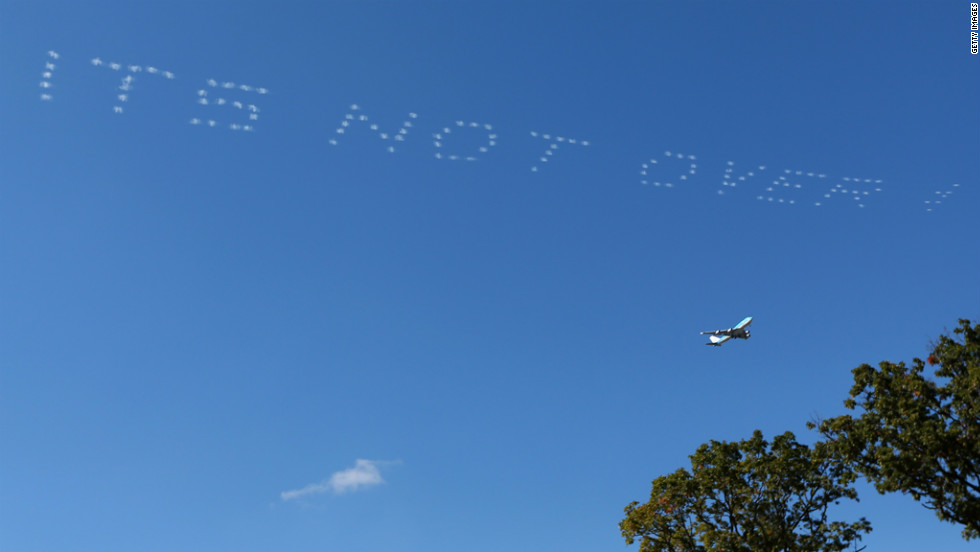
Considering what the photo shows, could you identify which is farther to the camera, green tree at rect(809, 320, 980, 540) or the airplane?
the airplane

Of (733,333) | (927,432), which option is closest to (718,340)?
(733,333)

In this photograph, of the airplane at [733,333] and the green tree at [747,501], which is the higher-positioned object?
the airplane at [733,333]

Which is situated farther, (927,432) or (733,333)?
(733,333)

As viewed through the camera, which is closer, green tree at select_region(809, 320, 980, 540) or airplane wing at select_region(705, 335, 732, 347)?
green tree at select_region(809, 320, 980, 540)

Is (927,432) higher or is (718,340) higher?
(718,340)

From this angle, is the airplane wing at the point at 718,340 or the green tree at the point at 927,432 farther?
the airplane wing at the point at 718,340

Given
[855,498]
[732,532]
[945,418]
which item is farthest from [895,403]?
[732,532]

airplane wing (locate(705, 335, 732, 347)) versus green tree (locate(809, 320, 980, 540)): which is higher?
airplane wing (locate(705, 335, 732, 347))

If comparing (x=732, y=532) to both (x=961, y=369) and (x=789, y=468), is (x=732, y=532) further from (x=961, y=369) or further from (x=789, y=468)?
(x=961, y=369)

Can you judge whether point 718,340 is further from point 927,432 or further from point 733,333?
point 927,432

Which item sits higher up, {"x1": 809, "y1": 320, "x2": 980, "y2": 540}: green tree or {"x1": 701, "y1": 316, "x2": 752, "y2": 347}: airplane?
{"x1": 701, "y1": 316, "x2": 752, "y2": 347}: airplane
